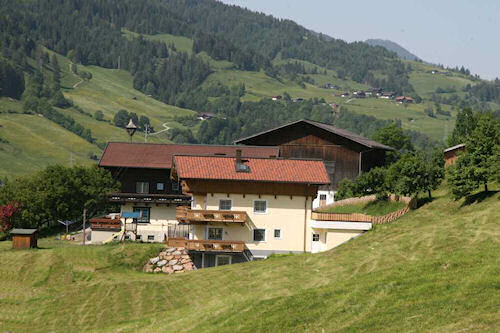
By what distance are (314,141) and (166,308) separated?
155 ft

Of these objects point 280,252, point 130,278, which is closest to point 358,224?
point 280,252

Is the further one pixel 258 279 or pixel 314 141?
pixel 314 141

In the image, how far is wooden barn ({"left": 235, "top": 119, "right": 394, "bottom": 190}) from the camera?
8775 cm

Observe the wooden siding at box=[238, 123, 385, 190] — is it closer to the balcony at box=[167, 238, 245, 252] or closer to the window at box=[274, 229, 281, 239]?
the window at box=[274, 229, 281, 239]

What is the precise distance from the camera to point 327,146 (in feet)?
293

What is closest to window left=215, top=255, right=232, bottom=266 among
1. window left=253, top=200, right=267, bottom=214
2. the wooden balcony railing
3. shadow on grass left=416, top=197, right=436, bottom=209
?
window left=253, top=200, right=267, bottom=214

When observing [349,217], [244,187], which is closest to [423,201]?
[349,217]

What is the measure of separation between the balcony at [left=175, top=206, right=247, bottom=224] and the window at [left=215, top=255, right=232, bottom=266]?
3030 mm

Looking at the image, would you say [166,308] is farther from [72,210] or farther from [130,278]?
[72,210]

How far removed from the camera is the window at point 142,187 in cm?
8350

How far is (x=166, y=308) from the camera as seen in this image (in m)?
45.9

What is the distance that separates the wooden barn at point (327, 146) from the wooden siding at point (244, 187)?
2533cm

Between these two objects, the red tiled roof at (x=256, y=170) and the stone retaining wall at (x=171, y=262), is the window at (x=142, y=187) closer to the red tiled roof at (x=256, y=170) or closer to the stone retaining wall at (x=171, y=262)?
the red tiled roof at (x=256, y=170)

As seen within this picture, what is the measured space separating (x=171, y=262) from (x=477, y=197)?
23437mm
